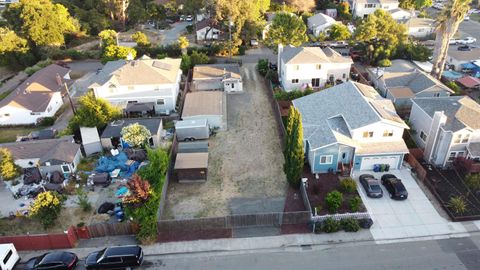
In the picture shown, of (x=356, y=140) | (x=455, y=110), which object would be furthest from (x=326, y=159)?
(x=455, y=110)

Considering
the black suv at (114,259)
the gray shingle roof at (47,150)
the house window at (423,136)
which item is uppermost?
the house window at (423,136)

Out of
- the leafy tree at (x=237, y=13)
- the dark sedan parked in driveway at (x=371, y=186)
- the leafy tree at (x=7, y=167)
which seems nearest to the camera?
the dark sedan parked in driveway at (x=371, y=186)

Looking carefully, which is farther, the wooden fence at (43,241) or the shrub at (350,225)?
the shrub at (350,225)

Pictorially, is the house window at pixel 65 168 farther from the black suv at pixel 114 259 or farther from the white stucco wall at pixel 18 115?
the white stucco wall at pixel 18 115

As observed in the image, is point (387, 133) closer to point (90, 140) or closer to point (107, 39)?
point (90, 140)

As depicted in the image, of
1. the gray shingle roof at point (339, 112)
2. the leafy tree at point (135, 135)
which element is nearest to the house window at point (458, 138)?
the gray shingle roof at point (339, 112)

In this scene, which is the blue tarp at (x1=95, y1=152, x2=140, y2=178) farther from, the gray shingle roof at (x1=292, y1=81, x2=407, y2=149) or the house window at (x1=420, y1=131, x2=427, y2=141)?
the house window at (x1=420, y1=131, x2=427, y2=141)
